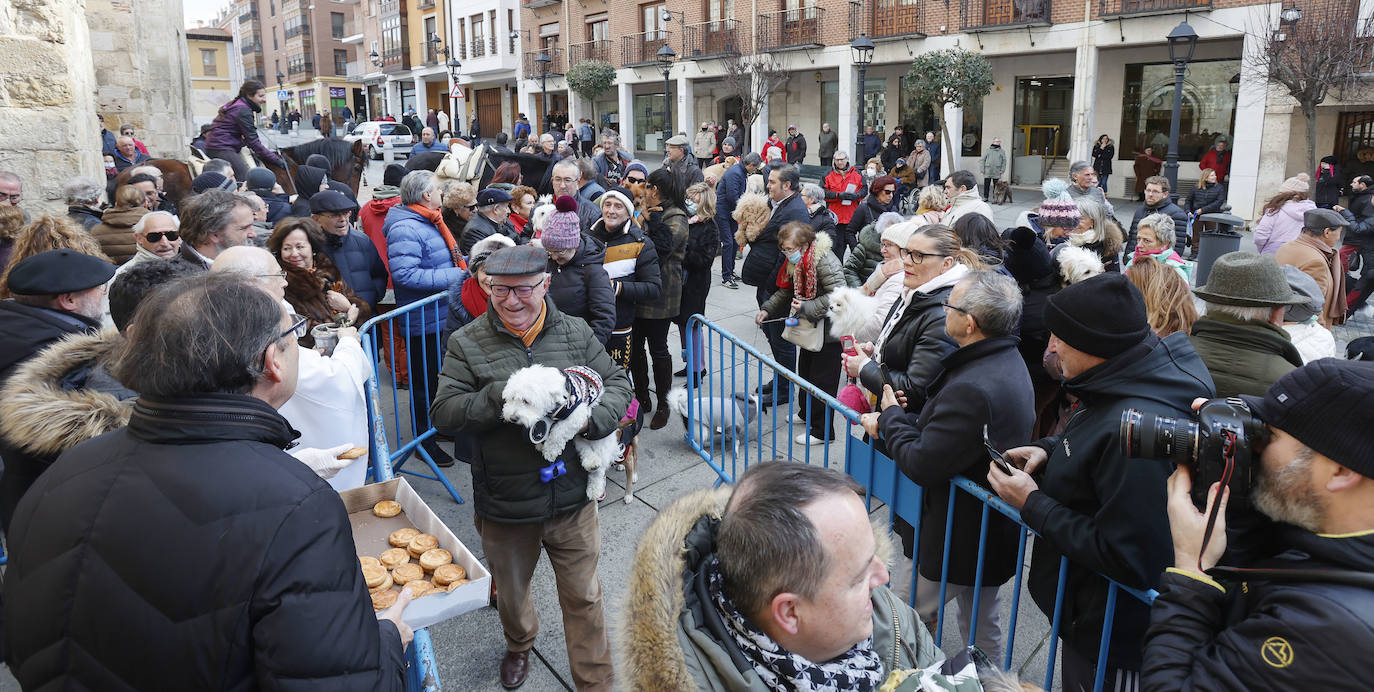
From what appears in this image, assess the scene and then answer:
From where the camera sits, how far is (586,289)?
4.66 metres

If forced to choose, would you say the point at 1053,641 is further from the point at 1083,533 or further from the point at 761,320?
the point at 761,320

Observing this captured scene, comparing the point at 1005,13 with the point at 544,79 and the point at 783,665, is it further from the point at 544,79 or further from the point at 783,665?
the point at 783,665

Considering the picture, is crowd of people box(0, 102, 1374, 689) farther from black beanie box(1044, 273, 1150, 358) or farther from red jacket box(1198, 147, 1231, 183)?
red jacket box(1198, 147, 1231, 183)

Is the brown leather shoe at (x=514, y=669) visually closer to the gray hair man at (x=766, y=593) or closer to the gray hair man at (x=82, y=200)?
the gray hair man at (x=766, y=593)

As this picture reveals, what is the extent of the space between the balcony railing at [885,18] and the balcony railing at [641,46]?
8450mm

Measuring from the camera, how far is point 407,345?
4875 millimetres

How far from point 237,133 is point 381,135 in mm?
20763

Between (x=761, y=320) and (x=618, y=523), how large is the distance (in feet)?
6.60

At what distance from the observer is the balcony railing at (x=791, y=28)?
85.9ft

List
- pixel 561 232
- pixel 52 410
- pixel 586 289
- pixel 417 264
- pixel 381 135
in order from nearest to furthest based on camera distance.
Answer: pixel 52 410 → pixel 561 232 → pixel 586 289 → pixel 417 264 → pixel 381 135

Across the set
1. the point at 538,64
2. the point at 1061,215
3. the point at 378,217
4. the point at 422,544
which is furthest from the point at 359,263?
the point at 538,64

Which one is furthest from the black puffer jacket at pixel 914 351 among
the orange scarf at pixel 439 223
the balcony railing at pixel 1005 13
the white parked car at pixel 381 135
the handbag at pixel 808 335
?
the white parked car at pixel 381 135

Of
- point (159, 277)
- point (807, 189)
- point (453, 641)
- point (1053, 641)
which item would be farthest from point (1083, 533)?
point (807, 189)

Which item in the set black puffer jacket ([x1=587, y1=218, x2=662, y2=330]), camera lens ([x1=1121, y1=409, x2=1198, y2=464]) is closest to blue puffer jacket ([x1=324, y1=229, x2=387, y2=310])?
black puffer jacket ([x1=587, y1=218, x2=662, y2=330])
